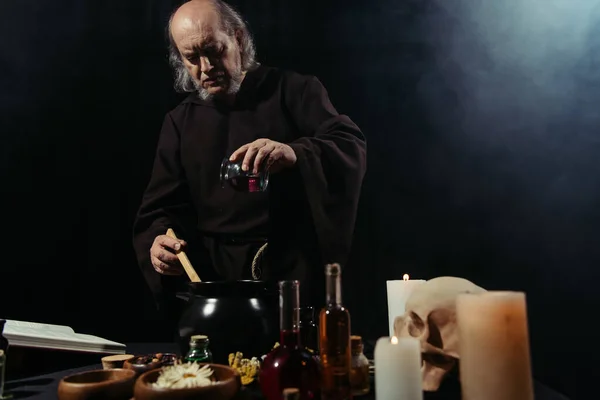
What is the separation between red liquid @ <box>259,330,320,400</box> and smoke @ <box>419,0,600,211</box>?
95cm

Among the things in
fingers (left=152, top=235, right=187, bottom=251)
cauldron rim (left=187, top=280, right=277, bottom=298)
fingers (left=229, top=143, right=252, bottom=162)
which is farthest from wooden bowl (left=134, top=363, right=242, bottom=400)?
fingers (left=229, top=143, right=252, bottom=162)

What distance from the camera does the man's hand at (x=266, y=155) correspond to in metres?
1.36

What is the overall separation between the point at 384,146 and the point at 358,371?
800 mm

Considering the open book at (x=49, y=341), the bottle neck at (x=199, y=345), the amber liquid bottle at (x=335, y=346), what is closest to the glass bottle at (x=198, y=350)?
the bottle neck at (x=199, y=345)

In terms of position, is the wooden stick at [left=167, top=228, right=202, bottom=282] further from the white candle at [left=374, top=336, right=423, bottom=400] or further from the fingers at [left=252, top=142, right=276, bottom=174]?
the white candle at [left=374, top=336, right=423, bottom=400]

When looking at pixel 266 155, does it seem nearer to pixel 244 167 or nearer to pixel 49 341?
pixel 244 167

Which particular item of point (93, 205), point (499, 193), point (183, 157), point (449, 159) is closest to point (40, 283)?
point (93, 205)

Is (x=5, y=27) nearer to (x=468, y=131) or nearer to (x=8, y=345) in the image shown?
(x=8, y=345)

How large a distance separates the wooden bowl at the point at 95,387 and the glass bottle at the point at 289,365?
7.5 inches

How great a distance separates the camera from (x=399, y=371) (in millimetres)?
682

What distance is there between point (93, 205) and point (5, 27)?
608 millimetres

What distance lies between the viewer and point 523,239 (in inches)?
55.3

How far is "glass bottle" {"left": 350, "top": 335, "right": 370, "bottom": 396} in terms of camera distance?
814 millimetres

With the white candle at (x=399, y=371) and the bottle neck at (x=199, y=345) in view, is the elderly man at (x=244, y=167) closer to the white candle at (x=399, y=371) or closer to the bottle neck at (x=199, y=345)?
the bottle neck at (x=199, y=345)
